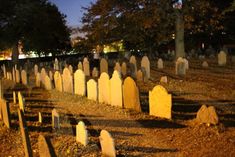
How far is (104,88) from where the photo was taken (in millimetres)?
11297

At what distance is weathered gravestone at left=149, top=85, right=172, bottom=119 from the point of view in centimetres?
895

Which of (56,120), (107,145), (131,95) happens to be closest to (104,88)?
(131,95)

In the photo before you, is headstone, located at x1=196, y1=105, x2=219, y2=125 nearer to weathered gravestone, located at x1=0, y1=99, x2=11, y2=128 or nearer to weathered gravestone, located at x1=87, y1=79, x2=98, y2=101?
weathered gravestone, located at x1=0, y1=99, x2=11, y2=128

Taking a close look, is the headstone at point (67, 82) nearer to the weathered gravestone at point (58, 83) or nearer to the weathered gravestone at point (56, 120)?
the weathered gravestone at point (58, 83)

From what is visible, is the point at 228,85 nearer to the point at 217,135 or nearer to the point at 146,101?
the point at 146,101

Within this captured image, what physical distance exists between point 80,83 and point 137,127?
497 cm

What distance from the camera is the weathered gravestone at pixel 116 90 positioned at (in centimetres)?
1055

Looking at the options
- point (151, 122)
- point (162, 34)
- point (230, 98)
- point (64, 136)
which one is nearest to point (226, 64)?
point (162, 34)

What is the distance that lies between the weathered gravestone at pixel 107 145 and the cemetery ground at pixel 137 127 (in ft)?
0.59

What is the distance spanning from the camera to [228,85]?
13391 mm

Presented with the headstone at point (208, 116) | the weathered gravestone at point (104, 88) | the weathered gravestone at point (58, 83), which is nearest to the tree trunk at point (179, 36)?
the weathered gravestone at point (58, 83)

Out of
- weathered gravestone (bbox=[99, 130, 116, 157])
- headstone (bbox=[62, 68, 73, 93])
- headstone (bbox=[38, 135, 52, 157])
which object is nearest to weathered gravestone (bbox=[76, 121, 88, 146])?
weathered gravestone (bbox=[99, 130, 116, 157])

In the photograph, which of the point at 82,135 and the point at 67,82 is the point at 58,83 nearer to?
the point at 67,82

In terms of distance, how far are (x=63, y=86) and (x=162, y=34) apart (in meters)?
10.7
